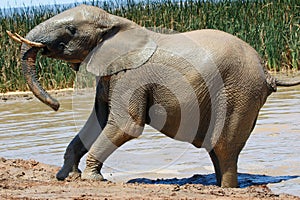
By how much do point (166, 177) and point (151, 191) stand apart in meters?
1.59

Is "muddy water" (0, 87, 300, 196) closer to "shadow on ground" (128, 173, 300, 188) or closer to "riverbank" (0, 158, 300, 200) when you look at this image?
"shadow on ground" (128, 173, 300, 188)

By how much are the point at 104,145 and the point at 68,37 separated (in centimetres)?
100

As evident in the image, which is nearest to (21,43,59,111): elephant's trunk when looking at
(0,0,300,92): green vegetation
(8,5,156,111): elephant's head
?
(8,5,156,111): elephant's head

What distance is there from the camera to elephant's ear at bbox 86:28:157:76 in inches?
268

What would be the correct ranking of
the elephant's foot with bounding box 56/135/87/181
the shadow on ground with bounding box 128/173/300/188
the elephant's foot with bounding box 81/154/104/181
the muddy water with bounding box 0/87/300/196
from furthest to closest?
the muddy water with bounding box 0/87/300/196
the elephant's foot with bounding box 56/135/87/181
the shadow on ground with bounding box 128/173/300/188
the elephant's foot with bounding box 81/154/104/181

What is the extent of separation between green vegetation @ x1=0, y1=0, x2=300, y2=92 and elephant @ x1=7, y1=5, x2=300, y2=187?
9935mm

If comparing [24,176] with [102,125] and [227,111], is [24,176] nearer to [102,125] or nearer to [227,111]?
[102,125]

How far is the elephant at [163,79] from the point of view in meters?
6.62

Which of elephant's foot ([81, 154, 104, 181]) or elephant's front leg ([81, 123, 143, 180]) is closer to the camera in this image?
elephant's front leg ([81, 123, 143, 180])

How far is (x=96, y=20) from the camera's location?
6926 mm

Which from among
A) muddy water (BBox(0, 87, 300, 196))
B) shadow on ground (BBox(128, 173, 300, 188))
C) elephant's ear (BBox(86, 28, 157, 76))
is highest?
elephant's ear (BBox(86, 28, 157, 76))

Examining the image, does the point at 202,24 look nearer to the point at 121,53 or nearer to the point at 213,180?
the point at 213,180

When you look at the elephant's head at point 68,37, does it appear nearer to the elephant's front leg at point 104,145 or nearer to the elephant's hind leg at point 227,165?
the elephant's front leg at point 104,145

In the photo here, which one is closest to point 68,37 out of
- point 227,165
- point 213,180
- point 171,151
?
point 227,165
